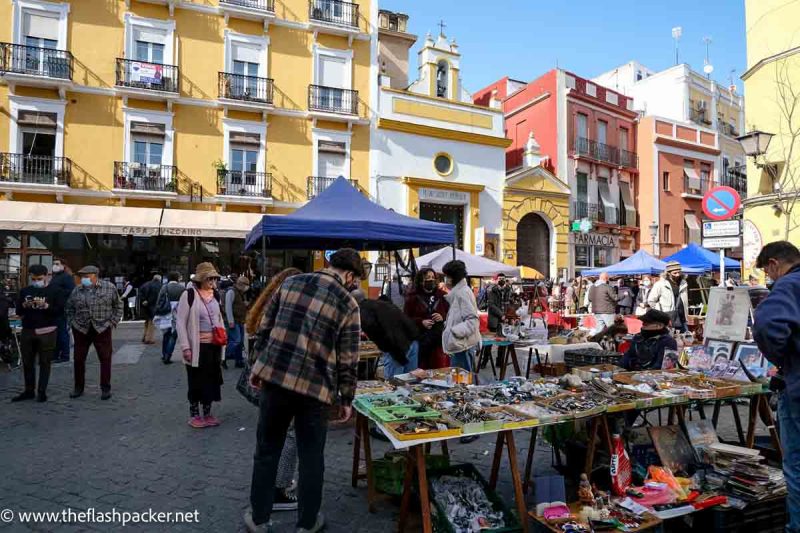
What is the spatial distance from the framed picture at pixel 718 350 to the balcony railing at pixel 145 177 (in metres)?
16.0

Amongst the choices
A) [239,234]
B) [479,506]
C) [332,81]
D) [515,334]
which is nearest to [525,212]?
[332,81]

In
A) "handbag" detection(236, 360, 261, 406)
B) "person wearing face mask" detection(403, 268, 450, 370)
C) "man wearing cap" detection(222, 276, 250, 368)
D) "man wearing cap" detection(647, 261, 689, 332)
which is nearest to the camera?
"handbag" detection(236, 360, 261, 406)

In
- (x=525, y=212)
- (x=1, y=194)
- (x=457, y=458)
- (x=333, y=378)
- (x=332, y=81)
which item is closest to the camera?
(x=333, y=378)

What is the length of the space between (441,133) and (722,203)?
14256mm

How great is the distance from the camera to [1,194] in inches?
600

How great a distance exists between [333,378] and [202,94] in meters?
17.2

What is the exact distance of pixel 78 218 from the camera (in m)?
15.1

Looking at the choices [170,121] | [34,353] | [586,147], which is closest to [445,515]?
[34,353]

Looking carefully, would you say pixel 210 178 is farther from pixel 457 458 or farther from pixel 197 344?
pixel 457 458

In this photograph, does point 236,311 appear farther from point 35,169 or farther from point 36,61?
point 36,61

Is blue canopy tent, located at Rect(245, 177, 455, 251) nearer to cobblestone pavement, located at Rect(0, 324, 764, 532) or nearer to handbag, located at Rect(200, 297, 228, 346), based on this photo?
handbag, located at Rect(200, 297, 228, 346)

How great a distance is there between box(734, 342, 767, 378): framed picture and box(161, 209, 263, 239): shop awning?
1378 cm

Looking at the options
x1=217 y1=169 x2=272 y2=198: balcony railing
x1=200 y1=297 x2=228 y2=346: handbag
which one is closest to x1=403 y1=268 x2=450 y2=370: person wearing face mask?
x1=200 y1=297 x2=228 y2=346: handbag

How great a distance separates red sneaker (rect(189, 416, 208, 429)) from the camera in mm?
5537
